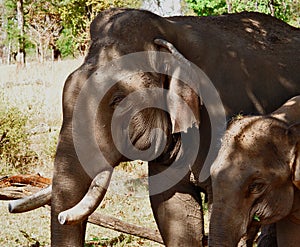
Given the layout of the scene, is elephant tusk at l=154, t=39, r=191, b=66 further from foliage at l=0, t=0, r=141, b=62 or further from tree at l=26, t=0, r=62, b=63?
tree at l=26, t=0, r=62, b=63

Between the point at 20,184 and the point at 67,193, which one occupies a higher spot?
the point at 67,193

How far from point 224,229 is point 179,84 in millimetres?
1371

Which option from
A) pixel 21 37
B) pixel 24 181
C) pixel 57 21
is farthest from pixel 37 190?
pixel 57 21

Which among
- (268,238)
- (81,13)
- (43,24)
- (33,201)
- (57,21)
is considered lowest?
(43,24)

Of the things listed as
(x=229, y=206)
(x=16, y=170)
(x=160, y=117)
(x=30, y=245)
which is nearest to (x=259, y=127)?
(x=229, y=206)

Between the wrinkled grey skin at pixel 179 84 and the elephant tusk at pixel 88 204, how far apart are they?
0.10 meters

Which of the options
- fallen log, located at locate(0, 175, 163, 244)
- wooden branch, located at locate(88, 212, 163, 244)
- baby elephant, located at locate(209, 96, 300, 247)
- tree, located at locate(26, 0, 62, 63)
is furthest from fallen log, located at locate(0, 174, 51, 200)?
tree, located at locate(26, 0, 62, 63)

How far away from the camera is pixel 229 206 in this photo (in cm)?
397

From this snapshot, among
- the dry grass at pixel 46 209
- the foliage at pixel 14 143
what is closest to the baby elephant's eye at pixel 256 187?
the dry grass at pixel 46 209

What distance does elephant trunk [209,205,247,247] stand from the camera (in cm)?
396

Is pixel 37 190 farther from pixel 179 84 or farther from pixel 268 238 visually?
pixel 179 84

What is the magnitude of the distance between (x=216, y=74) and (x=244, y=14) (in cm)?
105

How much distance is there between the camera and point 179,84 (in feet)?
16.5

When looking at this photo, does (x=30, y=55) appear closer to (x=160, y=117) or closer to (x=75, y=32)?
(x=75, y=32)
